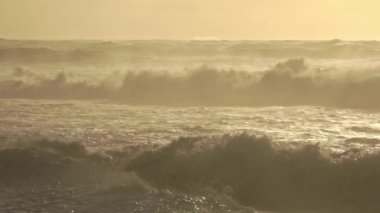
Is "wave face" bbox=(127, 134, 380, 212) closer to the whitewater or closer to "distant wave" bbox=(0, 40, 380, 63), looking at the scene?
the whitewater

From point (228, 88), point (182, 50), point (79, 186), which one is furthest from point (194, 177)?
point (182, 50)

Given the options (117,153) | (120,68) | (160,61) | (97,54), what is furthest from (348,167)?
(97,54)

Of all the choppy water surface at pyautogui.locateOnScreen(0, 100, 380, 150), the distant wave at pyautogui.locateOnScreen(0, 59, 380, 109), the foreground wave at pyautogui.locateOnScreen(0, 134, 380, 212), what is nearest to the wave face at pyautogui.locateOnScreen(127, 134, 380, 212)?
the foreground wave at pyautogui.locateOnScreen(0, 134, 380, 212)

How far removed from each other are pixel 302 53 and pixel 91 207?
34.9m

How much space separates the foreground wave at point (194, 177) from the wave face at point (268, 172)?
0.02 m

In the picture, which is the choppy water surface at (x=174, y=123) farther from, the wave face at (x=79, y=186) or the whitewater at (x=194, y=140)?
the wave face at (x=79, y=186)

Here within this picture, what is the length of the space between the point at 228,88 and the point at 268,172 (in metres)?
17.6

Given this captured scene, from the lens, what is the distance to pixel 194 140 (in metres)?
15.5

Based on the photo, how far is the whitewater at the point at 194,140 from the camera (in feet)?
41.1

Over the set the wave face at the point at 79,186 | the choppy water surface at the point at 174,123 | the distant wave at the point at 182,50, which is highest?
the distant wave at the point at 182,50

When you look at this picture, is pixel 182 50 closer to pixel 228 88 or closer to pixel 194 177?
pixel 228 88

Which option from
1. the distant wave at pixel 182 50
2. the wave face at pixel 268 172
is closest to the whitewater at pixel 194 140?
the wave face at pixel 268 172

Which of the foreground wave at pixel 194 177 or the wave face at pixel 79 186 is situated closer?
the wave face at pixel 79 186

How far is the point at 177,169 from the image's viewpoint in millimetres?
14188
